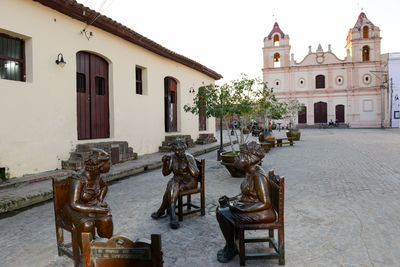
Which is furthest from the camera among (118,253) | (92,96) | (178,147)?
(92,96)

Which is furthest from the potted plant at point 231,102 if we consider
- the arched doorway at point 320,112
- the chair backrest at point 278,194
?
the arched doorway at point 320,112

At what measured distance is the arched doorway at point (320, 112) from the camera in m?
38.3

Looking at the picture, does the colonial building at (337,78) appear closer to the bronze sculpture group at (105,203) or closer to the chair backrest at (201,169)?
the chair backrest at (201,169)

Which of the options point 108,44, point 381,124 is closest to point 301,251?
point 108,44

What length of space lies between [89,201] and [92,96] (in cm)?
665

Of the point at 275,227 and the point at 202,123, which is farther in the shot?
the point at 202,123

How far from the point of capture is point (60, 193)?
2875mm

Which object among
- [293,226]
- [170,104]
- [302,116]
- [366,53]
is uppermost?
[366,53]

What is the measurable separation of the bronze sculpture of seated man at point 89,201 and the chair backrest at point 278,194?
1655mm

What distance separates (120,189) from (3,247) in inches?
116

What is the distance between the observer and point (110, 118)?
30.8 feet

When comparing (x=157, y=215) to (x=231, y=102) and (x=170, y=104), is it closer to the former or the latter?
(x=231, y=102)

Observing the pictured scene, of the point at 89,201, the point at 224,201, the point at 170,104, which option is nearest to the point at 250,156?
the point at 224,201

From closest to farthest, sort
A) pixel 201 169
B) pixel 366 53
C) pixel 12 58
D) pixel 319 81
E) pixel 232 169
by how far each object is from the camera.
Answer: pixel 201 169
pixel 12 58
pixel 232 169
pixel 366 53
pixel 319 81
